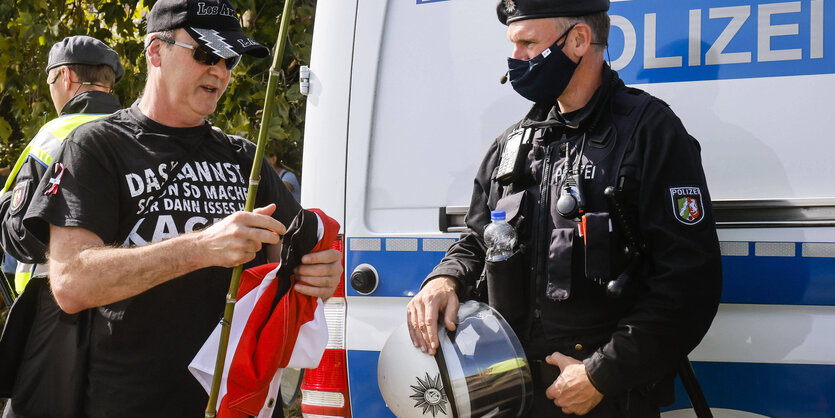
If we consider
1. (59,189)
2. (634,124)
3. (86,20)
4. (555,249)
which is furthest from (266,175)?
(86,20)

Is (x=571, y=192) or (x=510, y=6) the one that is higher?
(x=510, y=6)

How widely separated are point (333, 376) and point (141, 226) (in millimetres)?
843

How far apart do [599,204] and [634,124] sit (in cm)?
21

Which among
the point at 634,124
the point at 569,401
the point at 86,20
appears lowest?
the point at 569,401

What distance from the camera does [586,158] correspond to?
198 cm

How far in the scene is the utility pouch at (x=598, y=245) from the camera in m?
1.86

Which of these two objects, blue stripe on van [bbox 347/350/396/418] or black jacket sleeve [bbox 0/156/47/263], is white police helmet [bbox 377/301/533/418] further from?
black jacket sleeve [bbox 0/156/47/263]

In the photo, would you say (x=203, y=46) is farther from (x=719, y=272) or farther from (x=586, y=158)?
(x=719, y=272)

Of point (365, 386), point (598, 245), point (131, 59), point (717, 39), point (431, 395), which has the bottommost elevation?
point (365, 386)

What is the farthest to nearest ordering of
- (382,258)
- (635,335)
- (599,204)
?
(382,258)
(599,204)
(635,335)

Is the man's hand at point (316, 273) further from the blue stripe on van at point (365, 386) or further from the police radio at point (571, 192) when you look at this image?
the blue stripe on van at point (365, 386)

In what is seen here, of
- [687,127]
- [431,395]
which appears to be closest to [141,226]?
[431,395]

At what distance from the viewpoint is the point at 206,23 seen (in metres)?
2.06

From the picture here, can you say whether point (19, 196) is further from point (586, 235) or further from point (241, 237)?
point (586, 235)
